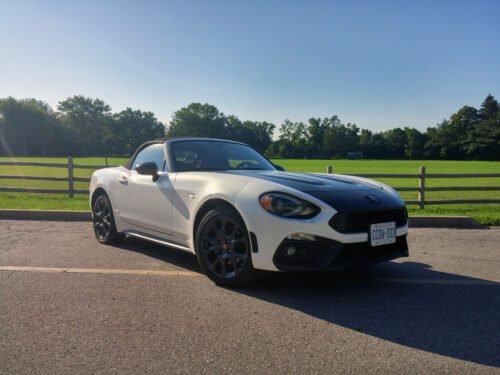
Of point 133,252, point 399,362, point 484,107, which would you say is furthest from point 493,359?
point 484,107

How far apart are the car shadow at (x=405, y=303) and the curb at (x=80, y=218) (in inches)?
130

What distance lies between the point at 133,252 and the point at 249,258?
229 cm

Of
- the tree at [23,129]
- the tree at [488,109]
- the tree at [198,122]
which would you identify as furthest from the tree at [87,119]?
the tree at [488,109]

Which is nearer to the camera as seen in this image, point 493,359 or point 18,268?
point 493,359

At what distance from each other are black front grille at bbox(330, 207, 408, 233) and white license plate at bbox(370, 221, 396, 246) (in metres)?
0.04

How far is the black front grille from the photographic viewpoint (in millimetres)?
3357

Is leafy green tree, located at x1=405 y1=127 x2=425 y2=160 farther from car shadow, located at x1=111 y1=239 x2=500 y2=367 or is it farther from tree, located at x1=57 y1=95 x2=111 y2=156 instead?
car shadow, located at x1=111 y1=239 x2=500 y2=367

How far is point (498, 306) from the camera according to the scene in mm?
3268

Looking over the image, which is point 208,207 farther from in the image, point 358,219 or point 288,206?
point 358,219

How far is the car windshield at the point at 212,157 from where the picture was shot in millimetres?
4707

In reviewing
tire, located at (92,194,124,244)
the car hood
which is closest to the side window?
tire, located at (92,194,124,244)

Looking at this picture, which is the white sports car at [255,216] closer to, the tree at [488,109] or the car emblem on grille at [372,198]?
the car emblem on grille at [372,198]

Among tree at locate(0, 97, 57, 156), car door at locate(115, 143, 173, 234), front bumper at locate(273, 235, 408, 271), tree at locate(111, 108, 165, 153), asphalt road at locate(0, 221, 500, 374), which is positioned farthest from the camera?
tree at locate(111, 108, 165, 153)

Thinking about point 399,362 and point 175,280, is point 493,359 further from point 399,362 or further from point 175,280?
point 175,280
